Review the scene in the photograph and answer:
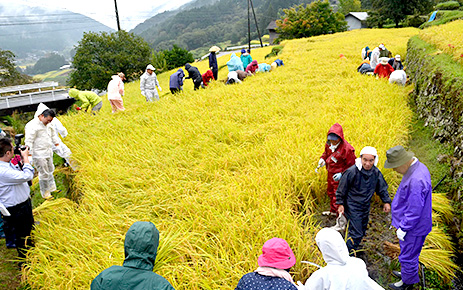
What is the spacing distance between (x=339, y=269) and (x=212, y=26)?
4703 inches

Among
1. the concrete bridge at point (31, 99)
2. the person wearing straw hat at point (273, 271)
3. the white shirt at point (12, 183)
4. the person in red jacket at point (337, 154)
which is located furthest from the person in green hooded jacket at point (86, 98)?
the concrete bridge at point (31, 99)

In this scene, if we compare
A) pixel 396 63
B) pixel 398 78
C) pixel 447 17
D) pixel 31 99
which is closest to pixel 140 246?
pixel 398 78

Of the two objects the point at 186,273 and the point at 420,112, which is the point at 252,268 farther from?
the point at 420,112

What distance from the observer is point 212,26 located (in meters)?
111

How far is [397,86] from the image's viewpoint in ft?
25.7

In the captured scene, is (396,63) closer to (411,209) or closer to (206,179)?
(206,179)

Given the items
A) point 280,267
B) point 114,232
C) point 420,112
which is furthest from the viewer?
point 420,112

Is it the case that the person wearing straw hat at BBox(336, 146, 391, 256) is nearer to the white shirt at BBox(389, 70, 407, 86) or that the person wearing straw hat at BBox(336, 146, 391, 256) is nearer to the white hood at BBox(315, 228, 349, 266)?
the white hood at BBox(315, 228, 349, 266)

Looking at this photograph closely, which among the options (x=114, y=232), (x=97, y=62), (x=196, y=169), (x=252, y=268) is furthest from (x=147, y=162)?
(x=97, y=62)

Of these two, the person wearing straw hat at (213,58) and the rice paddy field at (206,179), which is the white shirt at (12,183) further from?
the person wearing straw hat at (213,58)

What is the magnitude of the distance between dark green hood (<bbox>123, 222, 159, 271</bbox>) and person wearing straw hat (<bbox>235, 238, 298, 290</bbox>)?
69 centimetres

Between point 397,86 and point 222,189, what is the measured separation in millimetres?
6645

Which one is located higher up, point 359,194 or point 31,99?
point 31,99

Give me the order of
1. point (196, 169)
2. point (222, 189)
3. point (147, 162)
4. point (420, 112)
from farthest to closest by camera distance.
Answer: point (420, 112)
point (147, 162)
point (196, 169)
point (222, 189)
